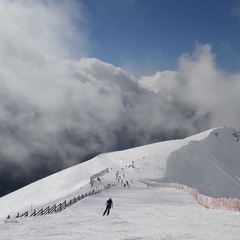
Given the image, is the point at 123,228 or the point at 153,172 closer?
the point at 123,228

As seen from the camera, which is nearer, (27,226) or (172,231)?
(172,231)

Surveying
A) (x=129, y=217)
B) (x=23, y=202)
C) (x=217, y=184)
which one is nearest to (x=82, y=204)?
(x=129, y=217)

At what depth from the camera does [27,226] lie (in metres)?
27.0

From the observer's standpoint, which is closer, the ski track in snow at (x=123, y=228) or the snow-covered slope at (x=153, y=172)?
the ski track in snow at (x=123, y=228)

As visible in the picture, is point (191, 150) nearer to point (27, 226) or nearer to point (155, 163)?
point (155, 163)

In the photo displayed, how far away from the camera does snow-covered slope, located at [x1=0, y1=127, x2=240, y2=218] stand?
11281 centimetres

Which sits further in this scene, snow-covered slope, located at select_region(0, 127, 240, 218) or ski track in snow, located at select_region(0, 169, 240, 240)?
snow-covered slope, located at select_region(0, 127, 240, 218)

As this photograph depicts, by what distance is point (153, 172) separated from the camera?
12344cm

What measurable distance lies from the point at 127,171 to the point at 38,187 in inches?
1142

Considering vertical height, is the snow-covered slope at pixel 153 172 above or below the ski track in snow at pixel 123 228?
above

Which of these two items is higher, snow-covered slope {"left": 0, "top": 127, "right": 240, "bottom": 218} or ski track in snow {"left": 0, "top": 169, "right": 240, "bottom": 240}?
snow-covered slope {"left": 0, "top": 127, "right": 240, "bottom": 218}

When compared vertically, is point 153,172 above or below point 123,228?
above

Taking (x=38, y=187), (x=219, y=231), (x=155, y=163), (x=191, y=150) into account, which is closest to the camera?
(x=219, y=231)

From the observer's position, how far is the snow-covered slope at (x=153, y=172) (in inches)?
4441
